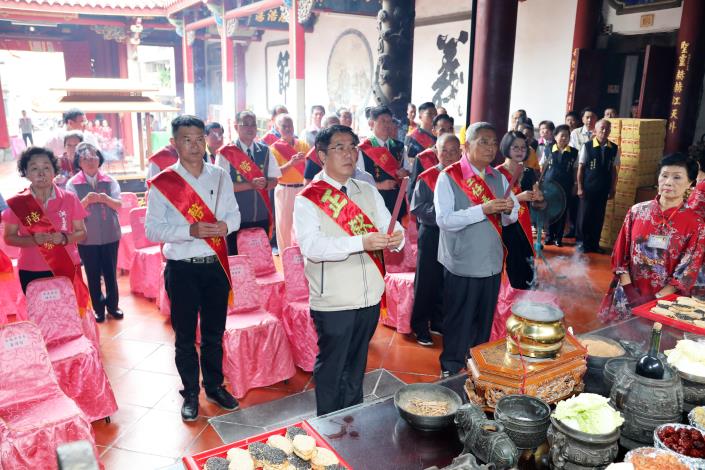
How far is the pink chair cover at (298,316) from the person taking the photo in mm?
3596

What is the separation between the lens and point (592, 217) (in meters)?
6.50

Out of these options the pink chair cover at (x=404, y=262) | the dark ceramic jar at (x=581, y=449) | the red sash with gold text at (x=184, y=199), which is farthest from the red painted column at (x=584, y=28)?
the dark ceramic jar at (x=581, y=449)

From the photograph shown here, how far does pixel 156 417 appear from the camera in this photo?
3092 millimetres

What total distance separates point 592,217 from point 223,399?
4.89m

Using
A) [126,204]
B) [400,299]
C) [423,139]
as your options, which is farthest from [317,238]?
[126,204]

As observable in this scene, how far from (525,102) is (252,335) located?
6733mm

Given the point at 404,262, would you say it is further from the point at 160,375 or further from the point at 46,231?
the point at 46,231

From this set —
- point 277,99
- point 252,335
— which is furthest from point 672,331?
point 277,99

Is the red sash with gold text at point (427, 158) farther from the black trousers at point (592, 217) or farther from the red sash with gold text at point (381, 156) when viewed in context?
the black trousers at point (592, 217)

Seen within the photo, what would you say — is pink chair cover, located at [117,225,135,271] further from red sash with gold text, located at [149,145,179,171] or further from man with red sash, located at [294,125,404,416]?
man with red sash, located at [294,125,404,416]

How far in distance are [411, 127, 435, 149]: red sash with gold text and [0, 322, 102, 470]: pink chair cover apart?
12.3ft

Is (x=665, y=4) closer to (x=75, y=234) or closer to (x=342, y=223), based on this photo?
(x=342, y=223)

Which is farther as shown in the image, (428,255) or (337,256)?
(428,255)

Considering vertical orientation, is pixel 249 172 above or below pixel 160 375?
above
